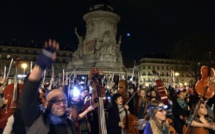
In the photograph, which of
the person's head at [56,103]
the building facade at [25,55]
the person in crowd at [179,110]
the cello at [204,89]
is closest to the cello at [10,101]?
the person's head at [56,103]

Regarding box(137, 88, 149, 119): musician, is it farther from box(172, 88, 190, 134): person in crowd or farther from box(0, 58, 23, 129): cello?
box(0, 58, 23, 129): cello

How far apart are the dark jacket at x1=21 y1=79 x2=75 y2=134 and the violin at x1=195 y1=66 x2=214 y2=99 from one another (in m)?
3.00

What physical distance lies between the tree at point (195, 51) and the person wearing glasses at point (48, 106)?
38.2m

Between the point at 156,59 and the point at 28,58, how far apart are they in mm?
49127

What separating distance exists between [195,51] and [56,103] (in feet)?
132

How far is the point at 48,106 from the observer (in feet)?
9.07

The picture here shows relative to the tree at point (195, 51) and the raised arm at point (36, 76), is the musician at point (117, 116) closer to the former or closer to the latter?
the raised arm at point (36, 76)

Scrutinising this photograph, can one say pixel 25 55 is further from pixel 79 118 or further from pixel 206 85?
pixel 206 85

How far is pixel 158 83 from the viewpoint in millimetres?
8734

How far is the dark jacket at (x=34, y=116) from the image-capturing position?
224 centimetres

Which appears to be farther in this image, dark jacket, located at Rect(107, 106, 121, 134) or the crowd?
dark jacket, located at Rect(107, 106, 121, 134)

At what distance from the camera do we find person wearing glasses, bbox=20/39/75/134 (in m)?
2.20

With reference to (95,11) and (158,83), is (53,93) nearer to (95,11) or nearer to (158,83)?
(158,83)

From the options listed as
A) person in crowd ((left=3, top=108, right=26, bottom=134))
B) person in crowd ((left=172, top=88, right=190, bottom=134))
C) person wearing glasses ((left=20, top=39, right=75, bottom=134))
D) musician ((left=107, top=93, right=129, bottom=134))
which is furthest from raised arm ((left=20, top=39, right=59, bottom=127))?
person in crowd ((left=172, top=88, right=190, bottom=134))
